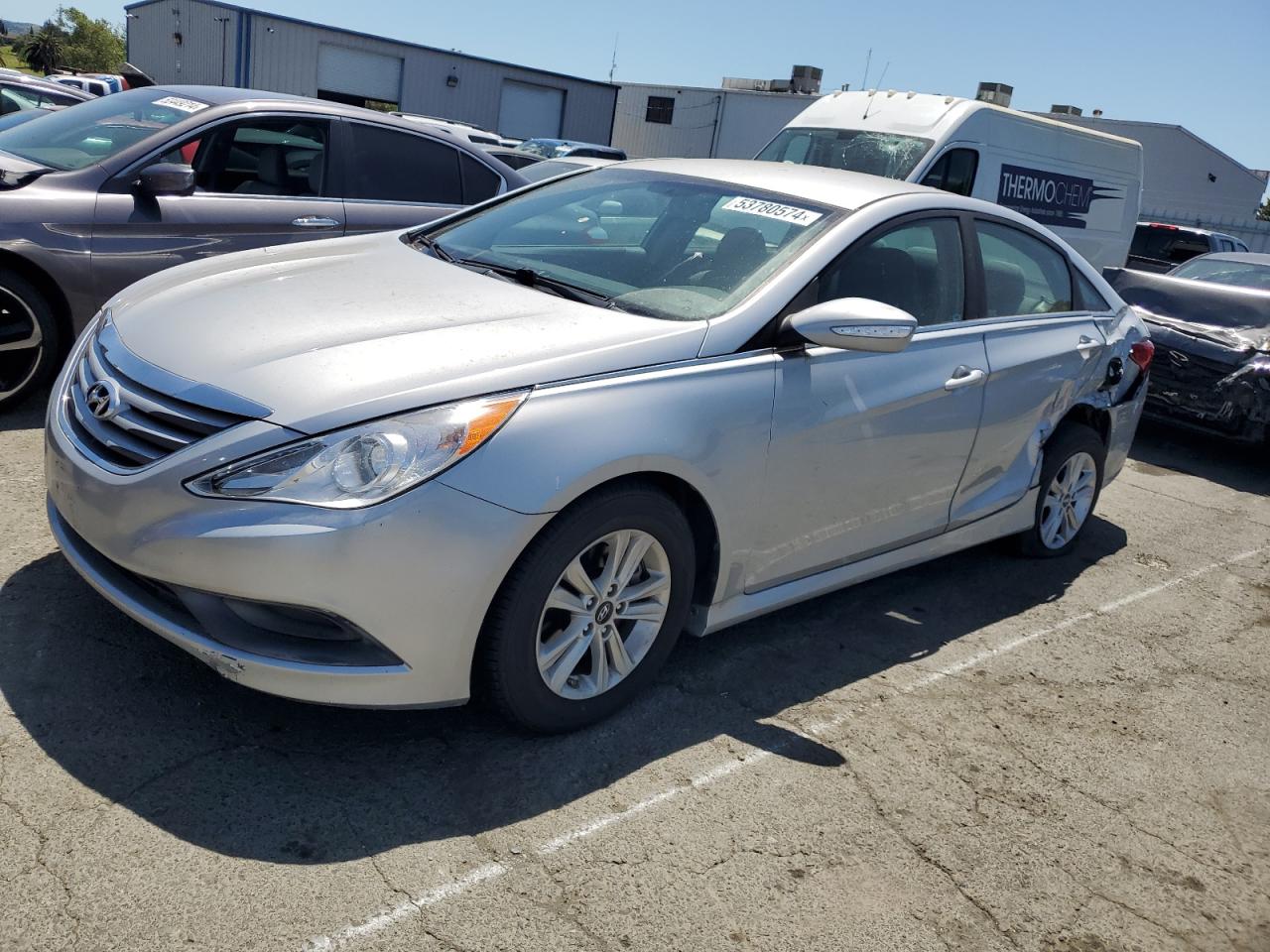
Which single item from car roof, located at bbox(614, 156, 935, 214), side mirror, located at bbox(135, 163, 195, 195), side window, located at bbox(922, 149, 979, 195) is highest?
side window, located at bbox(922, 149, 979, 195)

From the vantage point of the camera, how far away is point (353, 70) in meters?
38.9

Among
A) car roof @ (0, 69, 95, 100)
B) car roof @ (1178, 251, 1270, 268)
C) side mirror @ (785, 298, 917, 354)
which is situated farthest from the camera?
car roof @ (0, 69, 95, 100)

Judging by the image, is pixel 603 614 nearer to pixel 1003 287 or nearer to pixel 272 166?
pixel 1003 287

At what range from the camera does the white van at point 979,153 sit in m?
10.6

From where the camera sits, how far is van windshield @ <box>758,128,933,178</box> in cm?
1047

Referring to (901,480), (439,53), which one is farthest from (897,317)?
(439,53)

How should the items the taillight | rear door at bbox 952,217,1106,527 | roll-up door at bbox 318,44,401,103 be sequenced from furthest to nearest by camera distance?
roll-up door at bbox 318,44,401,103 → the taillight → rear door at bbox 952,217,1106,527

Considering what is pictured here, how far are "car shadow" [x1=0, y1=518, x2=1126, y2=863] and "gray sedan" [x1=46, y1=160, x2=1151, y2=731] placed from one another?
0.65 ft

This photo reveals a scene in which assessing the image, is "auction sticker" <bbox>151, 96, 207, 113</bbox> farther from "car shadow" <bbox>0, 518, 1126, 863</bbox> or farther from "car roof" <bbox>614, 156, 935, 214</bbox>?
"car shadow" <bbox>0, 518, 1126, 863</bbox>

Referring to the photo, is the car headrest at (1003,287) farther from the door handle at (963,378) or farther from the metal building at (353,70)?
the metal building at (353,70)

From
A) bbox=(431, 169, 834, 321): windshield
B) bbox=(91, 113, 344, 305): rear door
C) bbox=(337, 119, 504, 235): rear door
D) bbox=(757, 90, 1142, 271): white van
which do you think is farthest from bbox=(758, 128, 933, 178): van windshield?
bbox=(431, 169, 834, 321): windshield

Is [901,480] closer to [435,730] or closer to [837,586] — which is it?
[837,586]

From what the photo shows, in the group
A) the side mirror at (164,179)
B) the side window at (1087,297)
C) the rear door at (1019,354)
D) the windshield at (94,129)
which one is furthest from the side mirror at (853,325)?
the windshield at (94,129)

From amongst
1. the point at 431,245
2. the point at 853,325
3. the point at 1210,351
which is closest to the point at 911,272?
the point at 853,325
